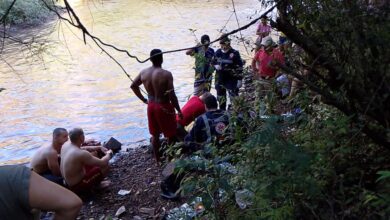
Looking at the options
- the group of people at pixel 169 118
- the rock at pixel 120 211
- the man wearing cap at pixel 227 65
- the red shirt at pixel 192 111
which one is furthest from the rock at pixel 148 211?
the man wearing cap at pixel 227 65

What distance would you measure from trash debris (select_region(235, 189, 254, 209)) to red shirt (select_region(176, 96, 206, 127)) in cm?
330

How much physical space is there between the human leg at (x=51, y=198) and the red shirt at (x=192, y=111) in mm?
4351

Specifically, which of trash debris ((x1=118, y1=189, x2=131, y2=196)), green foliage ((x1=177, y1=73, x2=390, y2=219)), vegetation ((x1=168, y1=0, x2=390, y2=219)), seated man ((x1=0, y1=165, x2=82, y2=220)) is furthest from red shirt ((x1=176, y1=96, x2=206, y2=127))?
seated man ((x1=0, y1=165, x2=82, y2=220))

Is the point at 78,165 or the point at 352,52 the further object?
the point at 78,165

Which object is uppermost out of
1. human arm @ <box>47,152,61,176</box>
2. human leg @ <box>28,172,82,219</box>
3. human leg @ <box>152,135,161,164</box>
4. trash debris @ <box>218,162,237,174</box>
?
human leg @ <box>28,172,82,219</box>

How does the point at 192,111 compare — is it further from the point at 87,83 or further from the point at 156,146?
the point at 87,83

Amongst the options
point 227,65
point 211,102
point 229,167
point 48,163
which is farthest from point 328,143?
point 227,65

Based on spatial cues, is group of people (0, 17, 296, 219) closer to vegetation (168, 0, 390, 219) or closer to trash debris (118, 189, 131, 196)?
trash debris (118, 189, 131, 196)

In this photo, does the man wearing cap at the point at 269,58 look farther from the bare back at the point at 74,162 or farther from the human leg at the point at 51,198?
the bare back at the point at 74,162

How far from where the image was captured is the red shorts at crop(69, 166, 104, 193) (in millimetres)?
6109

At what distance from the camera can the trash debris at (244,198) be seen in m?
3.33

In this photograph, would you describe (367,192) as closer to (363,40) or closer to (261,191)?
(261,191)

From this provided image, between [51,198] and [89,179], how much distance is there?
3.91 metres

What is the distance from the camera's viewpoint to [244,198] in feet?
11.2
